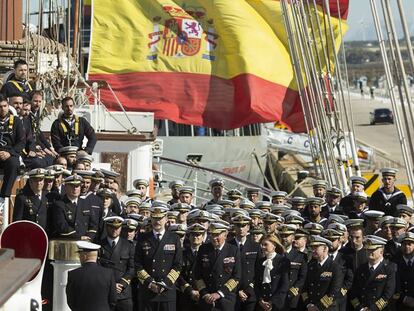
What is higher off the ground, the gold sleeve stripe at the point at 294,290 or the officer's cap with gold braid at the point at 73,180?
the officer's cap with gold braid at the point at 73,180

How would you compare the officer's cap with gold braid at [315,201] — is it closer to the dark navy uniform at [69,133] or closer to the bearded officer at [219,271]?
the bearded officer at [219,271]

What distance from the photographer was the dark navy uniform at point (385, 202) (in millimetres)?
15789

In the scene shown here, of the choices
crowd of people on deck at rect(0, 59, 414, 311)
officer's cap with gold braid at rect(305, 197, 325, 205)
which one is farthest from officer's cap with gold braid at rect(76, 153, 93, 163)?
officer's cap with gold braid at rect(305, 197, 325, 205)

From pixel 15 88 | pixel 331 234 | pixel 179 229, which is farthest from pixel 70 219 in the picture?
pixel 15 88

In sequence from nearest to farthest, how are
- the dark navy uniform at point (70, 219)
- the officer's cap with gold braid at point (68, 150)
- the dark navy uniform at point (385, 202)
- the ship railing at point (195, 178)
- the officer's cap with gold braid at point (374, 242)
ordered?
the officer's cap with gold braid at point (374, 242), the dark navy uniform at point (70, 219), the officer's cap with gold braid at point (68, 150), the dark navy uniform at point (385, 202), the ship railing at point (195, 178)

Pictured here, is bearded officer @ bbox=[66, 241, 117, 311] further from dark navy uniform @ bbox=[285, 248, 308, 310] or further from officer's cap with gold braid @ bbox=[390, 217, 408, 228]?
officer's cap with gold braid @ bbox=[390, 217, 408, 228]

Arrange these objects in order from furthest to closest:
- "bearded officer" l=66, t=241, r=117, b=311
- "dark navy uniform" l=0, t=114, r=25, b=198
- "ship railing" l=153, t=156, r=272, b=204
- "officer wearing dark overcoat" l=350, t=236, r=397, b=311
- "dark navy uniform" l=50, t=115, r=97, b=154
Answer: "ship railing" l=153, t=156, r=272, b=204 < "dark navy uniform" l=50, t=115, r=97, b=154 < "dark navy uniform" l=0, t=114, r=25, b=198 < "officer wearing dark overcoat" l=350, t=236, r=397, b=311 < "bearded officer" l=66, t=241, r=117, b=311

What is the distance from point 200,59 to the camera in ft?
103

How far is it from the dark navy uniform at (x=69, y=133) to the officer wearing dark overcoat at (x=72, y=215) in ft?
9.58

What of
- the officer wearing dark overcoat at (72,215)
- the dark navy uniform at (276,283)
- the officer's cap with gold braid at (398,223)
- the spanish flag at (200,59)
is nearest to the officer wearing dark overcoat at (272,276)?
the dark navy uniform at (276,283)

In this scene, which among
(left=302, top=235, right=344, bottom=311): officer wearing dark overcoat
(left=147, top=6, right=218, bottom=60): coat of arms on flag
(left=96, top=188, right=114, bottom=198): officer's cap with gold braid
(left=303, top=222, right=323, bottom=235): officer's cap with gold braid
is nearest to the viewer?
(left=302, top=235, right=344, bottom=311): officer wearing dark overcoat

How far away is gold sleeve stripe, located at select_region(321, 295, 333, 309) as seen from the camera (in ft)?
42.2

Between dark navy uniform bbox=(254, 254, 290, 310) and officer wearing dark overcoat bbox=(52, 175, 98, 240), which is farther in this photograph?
officer wearing dark overcoat bbox=(52, 175, 98, 240)

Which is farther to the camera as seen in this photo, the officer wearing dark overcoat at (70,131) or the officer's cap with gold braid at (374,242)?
the officer wearing dark overcoat at (70,131)
